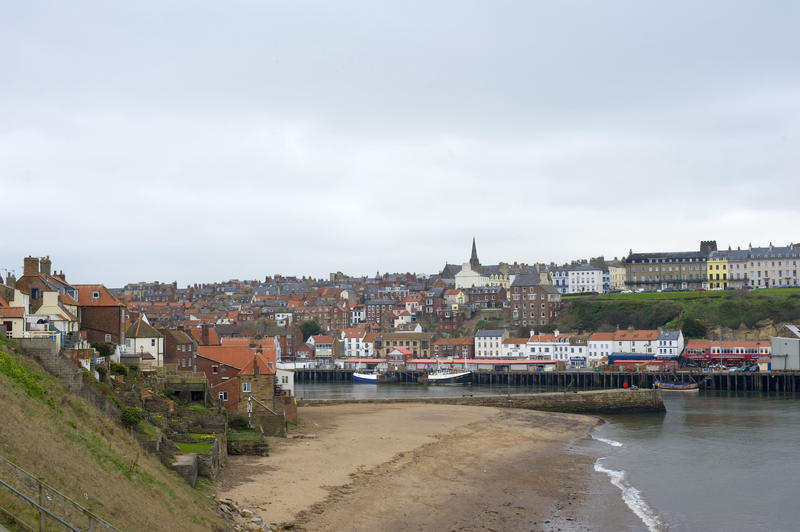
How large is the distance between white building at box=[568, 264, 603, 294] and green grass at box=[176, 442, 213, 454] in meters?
155

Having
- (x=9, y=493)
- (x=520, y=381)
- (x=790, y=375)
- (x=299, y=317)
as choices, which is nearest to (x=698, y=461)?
(x=9, y=493)

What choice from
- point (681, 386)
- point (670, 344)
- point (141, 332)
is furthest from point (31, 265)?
point (670, 344)

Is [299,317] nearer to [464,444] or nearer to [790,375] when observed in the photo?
[790,375]

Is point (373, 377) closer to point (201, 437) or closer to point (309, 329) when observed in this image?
point (309, 329)

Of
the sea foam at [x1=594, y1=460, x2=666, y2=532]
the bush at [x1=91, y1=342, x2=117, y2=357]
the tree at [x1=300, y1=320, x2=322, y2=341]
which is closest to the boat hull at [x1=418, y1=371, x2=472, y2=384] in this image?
the tree at [x1=300, y1=320, x2=322, y2=341]

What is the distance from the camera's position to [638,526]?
30.7m

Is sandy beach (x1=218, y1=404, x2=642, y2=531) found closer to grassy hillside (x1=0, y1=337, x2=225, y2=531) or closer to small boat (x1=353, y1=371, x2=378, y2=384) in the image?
grassy hillside (x1=0, y1=337, x2=225, y2=531)

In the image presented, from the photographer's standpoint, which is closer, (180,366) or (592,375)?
(180,366)

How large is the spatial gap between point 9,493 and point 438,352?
13010cm

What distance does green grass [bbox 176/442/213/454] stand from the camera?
32397 millimetres

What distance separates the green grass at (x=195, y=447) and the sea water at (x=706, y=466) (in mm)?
16952

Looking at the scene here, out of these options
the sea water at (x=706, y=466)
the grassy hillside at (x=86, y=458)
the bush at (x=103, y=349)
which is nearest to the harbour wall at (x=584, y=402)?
the sea water at (x=706, y=466)

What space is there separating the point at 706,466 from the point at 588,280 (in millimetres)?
142128

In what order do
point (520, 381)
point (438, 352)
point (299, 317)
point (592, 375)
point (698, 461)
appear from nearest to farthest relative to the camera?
point (698, 461) < point (592, 375) < point (520, 381) < point (438, 352) < point (299, 317)
